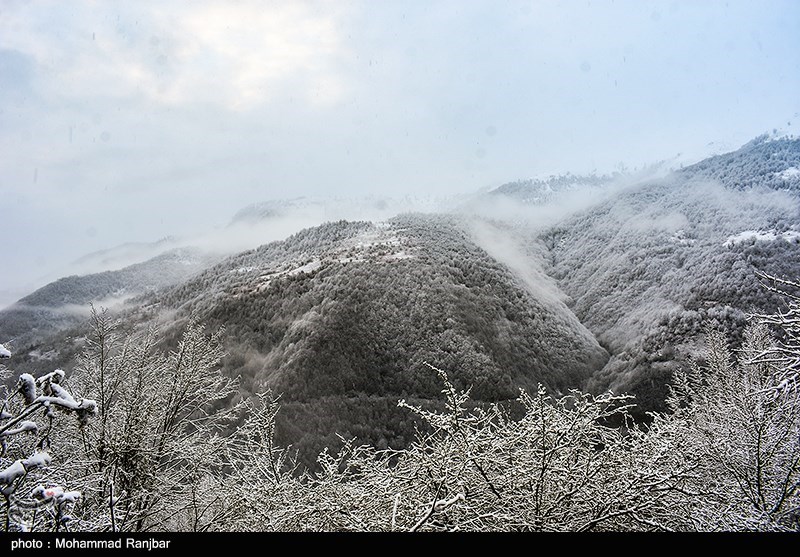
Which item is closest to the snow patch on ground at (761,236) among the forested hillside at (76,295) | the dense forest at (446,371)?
the dense forest at (446,371)

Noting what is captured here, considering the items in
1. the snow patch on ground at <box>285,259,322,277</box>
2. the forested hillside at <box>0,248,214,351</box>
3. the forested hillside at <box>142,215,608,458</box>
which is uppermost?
the forested hillside at <box>0,248,214,351</box>

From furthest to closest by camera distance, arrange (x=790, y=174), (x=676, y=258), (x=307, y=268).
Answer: (x=790, y=174) < (x=676, y=258) < (x=307, y=268)

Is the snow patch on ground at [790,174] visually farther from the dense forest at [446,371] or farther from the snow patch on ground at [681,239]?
the snow patch on ground at [681,239]

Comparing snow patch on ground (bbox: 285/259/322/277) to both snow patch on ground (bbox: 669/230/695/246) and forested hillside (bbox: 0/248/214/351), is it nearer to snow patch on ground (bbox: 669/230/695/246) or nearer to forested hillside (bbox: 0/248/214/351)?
forested hillside (bbox: 0/248/214/351)

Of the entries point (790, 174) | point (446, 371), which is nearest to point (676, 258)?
point (790, 174)

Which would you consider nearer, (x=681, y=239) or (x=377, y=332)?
(x=377, y=332)

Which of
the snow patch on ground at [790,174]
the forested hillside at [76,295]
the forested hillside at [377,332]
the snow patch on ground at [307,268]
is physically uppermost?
the forested hillside at [76,295]

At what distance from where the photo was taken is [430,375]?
4600 cm

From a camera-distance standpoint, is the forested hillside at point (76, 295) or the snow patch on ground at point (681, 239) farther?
the forested hillside at point (76, 295)

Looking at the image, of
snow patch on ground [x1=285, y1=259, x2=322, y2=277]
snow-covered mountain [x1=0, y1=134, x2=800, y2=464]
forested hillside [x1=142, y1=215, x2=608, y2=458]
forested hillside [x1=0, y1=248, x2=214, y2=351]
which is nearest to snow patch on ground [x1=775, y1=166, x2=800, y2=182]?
snow-covered mountain [x1=0, y1=134, x2=800, y2=464]

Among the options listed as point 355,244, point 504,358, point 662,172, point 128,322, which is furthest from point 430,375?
point 662,172

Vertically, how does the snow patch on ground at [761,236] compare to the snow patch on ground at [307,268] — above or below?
below

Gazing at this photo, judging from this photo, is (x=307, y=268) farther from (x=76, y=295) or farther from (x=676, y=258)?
(x=76, y=295)

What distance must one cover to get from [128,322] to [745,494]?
197 ft
